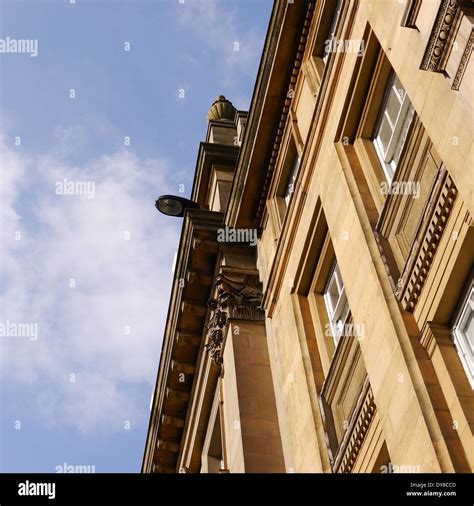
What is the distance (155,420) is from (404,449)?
15367 millimetres

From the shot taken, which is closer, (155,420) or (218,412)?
(218,412)

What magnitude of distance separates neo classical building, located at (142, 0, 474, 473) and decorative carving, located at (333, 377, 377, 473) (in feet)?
0.11

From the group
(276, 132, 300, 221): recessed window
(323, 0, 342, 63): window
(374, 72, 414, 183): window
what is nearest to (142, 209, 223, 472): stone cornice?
(276, 132, 300, 221): recessed window

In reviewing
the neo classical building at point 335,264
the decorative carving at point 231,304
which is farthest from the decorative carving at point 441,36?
the decorative carving at point 231,304

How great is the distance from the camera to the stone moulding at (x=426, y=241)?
11.5 meters

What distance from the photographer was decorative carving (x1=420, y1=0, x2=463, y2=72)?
10.7 m

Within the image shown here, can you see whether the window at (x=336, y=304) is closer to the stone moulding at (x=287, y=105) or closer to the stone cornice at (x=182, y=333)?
the stone moulding at (x=287, y=105)

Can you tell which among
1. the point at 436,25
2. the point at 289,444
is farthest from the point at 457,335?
the point at 289,444

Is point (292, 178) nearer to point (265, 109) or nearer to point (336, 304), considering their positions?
point (265, 109)

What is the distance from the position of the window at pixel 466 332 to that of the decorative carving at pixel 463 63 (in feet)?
8.38

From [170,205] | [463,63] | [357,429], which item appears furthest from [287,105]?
[463,63]

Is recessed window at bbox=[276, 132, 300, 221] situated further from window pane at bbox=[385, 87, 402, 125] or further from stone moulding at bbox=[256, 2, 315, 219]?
window pane at bbox=[385, 87, 402, 125]
